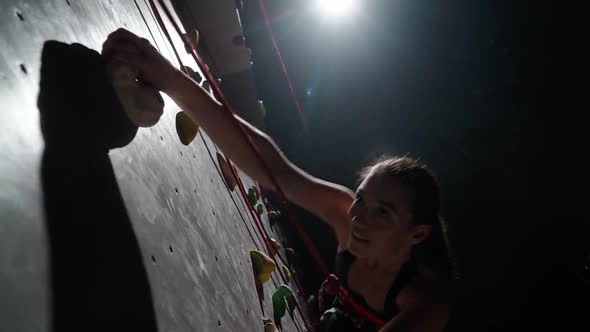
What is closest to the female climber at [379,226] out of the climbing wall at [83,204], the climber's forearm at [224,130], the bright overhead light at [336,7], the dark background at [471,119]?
the climber's forearm at [224,130]

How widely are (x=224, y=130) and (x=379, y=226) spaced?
305 millimetres

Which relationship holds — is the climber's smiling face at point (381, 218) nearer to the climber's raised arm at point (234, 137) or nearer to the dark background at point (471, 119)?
the climber's raised arm at point (234, 137)

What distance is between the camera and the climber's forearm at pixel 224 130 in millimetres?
480

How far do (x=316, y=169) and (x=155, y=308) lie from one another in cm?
330

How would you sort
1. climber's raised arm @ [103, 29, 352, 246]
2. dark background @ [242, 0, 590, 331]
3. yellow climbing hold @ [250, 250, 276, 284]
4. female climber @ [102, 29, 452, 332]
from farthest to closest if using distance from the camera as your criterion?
1. dark background @ [242, 0, 590, 331]
2. yellow climbing hold @ [250, 250, 276, 284]
3. female climber @ [102, 29, 452, 332]
4. climber's raised arm @ [103, 29, 352, 246]

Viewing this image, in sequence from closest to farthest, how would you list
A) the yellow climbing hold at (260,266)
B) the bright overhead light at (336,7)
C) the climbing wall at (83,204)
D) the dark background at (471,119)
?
1. the climbing wall at (83,204)
2. the yellow climbing hold at (260,266)
3. the dark background at (471,119)
4. the bright overhead light at (336,7)

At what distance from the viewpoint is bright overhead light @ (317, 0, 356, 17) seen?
3.56 meters

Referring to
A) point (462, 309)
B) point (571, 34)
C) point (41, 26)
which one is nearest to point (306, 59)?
point (571, 34)

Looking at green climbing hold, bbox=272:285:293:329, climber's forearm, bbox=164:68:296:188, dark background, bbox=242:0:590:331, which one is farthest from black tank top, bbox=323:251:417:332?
dark background, bbox=242:0:590:331

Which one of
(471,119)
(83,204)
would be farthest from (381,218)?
(471,119)

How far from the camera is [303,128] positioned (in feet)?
12.5

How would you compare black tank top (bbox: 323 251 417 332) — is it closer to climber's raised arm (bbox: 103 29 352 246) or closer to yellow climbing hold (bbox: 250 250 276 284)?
climber's raised arm (bbox: 103 29 352 246)

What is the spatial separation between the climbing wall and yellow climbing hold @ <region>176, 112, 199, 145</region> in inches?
3.7

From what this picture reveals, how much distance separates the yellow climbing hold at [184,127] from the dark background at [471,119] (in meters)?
2.51
